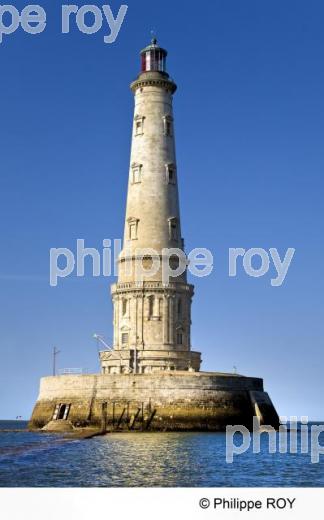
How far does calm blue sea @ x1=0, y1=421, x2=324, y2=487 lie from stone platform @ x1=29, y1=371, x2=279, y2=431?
Result: 20.6 feet

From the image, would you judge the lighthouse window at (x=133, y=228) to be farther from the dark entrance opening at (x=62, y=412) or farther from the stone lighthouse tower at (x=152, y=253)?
the dark entrance opening at (x=62, y=412)

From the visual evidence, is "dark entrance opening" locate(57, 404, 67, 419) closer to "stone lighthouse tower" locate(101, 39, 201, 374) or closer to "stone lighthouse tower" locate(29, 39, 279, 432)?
"stone lighthouse tower" locate(29, 39, 279, 432)

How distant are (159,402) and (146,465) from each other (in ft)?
65.7

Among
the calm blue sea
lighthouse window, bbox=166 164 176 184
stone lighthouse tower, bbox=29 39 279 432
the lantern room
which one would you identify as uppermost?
the lantern room

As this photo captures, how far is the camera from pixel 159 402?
50.2 meters

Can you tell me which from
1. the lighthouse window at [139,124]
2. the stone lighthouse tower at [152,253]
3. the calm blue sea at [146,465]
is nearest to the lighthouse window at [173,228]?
the stone lighthouse tower at [152,253]

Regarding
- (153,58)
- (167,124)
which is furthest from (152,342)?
(153,58)

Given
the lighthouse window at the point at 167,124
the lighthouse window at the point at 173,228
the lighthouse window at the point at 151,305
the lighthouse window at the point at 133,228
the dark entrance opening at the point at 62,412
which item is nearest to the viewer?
the dark entrance opening at the point at 62,412

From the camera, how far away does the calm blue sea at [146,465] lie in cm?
2641

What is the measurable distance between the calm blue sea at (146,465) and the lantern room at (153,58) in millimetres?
27755

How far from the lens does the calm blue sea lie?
26406mm

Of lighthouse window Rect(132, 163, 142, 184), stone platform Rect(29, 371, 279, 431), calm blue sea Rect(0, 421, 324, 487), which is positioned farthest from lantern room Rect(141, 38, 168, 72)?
calm blue sea Rect(0, 421, 324, 487)
